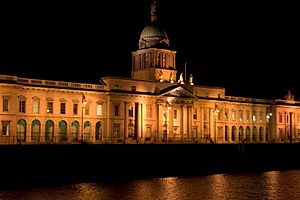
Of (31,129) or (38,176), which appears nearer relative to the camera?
(38,176)

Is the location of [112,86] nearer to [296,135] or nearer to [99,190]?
[99,190]

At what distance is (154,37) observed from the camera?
3610 inches

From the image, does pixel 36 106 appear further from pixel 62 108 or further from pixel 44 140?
pixel 44 140

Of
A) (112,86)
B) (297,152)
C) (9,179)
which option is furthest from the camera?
(112,86)

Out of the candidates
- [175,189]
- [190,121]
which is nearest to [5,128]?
[175,189]

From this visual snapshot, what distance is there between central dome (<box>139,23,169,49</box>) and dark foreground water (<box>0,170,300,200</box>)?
147 feet

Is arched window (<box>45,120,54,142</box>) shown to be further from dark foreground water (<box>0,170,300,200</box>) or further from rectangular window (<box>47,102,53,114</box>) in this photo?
dark foreground water (<box>0,170,300,200</box>)

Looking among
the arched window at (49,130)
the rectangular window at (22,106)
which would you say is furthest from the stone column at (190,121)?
the rectangular window at (22,106)

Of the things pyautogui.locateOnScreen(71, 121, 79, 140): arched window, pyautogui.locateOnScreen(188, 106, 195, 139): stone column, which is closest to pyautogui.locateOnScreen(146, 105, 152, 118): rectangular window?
pyautogui.locateOnScreen(188, 106, 195, 139): stone column

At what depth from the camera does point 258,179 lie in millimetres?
49781

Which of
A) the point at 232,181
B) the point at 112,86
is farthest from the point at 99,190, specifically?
the point at 112,86

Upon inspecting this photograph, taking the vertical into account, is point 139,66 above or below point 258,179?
above

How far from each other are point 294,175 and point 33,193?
27892 millimetres

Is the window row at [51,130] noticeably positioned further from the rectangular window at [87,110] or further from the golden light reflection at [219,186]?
the golden light reflection at [219,186]
